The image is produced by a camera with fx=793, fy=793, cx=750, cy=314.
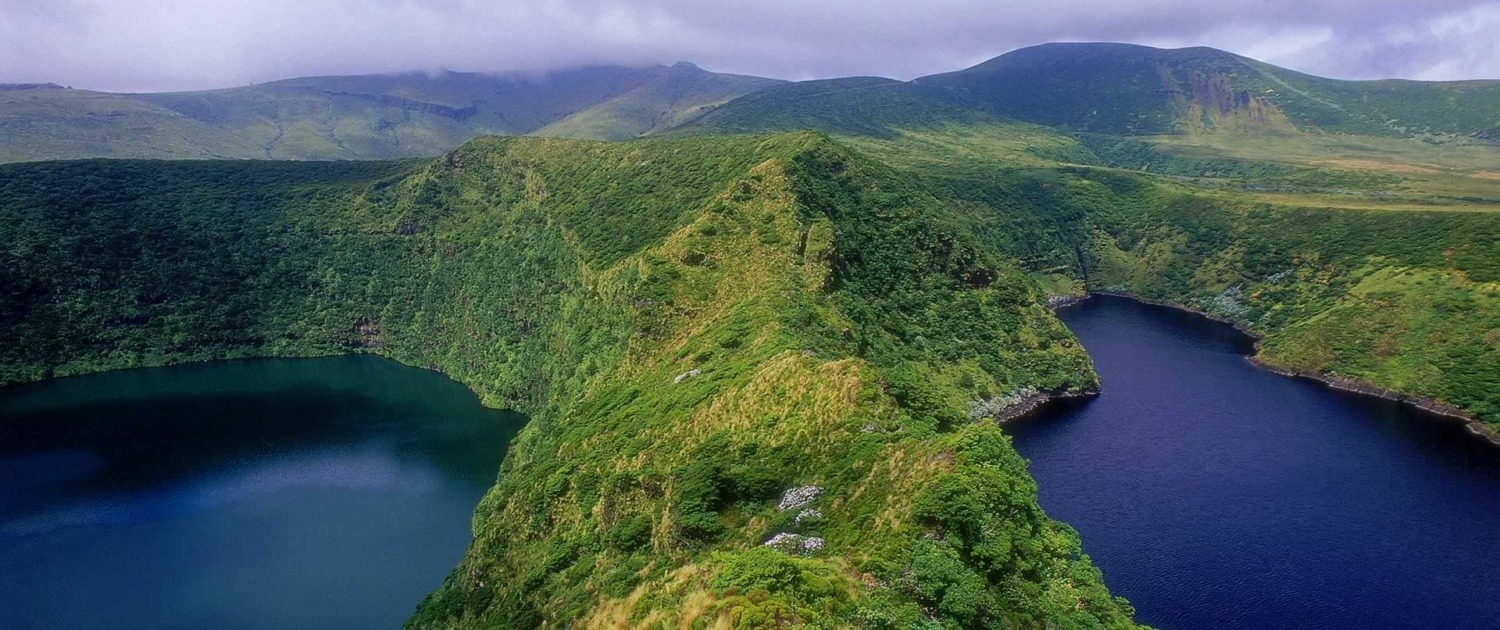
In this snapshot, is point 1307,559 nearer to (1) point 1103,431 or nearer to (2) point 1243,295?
(1) point 1103,431

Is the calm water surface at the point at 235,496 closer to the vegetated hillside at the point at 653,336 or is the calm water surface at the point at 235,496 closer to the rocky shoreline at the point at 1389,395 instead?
the vegetated hillside at the point at 653,336

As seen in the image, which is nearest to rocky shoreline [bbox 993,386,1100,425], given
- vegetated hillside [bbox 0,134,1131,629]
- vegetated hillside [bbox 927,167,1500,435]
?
vegetated hillside [bbox 0,134,1131,629]

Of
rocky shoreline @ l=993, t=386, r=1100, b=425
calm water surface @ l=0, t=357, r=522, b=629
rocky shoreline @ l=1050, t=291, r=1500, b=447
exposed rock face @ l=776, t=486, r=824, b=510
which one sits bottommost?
calm water surface @ l=0, t=357, r=522, b=629

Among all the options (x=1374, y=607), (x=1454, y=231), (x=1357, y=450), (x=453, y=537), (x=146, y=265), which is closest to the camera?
(x=1374, y=607)

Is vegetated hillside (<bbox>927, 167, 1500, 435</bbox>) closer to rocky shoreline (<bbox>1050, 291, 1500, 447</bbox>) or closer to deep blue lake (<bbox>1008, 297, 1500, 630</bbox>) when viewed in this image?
rocky shoreline (<bbox>1050, 291, 1500, 447</bbox>)

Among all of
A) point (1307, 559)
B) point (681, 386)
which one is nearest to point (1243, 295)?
point (1307, 559)

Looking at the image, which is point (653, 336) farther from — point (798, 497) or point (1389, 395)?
point (1389, 395)

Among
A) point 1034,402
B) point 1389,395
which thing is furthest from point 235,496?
point 1389,395
